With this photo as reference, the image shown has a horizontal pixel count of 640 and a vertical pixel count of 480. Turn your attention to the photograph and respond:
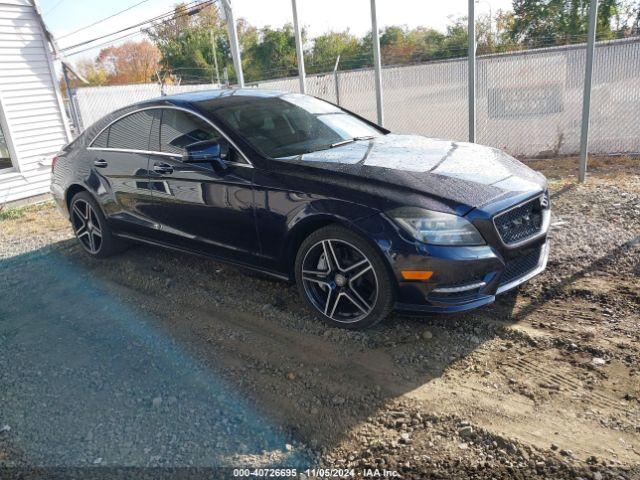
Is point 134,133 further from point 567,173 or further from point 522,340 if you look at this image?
point 567,173

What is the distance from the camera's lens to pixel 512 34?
2252 centimetres

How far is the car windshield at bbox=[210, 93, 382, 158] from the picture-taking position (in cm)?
416

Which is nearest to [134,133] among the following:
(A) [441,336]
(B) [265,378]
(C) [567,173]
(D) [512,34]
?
(B) [265,378]

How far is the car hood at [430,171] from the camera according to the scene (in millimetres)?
3324

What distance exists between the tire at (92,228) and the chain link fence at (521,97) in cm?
597

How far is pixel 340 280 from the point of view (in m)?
3.56

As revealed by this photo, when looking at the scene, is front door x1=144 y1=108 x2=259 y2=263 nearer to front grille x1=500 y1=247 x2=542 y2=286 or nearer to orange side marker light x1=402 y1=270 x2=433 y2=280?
orange side marker light x1=402 y1=270 x2=433 y2=280

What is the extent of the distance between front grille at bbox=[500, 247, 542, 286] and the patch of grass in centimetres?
821

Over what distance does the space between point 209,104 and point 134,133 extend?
0.98 meters

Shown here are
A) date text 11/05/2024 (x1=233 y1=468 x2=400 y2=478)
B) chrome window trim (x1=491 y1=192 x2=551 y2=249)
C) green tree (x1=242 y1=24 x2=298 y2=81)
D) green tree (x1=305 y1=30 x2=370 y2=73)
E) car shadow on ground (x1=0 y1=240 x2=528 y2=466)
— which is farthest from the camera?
green tree (x1=242 y1=24 x2=298 y2=81)

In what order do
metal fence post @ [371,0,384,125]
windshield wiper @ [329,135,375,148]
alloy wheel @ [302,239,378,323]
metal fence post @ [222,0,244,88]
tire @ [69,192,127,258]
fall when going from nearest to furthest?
alloy wheel @ [302,239,378,323], windshield wiper @ [329,135,375,148], tire @ [69,192,127,258], metal fence post @ [371,0,384,125], metal fence post @ [222,0,244,88]

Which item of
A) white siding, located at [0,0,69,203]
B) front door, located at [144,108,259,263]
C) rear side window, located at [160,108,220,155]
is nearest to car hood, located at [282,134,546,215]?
front door, located at [144,108,259,263]

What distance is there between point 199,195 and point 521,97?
669 cm

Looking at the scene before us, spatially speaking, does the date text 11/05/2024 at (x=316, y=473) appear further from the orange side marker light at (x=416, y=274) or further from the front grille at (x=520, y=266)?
the front grille at (x=520, y=266)
